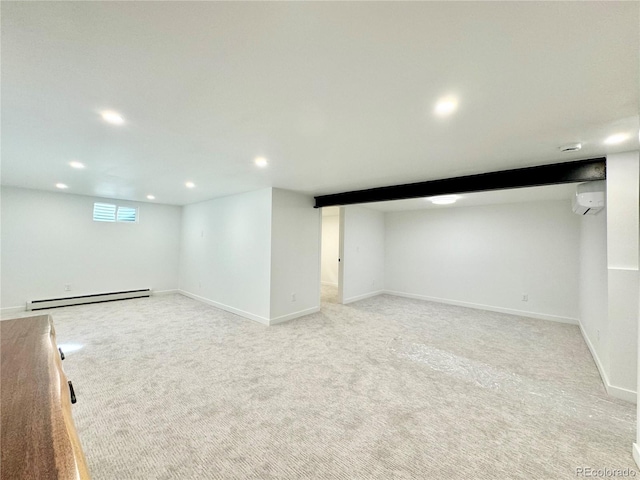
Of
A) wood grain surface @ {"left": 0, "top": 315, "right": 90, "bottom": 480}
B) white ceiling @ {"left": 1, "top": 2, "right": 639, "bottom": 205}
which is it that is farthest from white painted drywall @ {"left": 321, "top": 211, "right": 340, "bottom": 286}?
wood grain surface @ {"left": 0, "top": 315, "right": 90, "bottom": 480}

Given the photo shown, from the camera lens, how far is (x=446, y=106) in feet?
5.16

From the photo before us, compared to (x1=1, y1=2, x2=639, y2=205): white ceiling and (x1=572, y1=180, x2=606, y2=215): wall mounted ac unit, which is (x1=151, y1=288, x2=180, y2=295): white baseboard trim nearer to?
(x1=1, y1=2, x2=639, y2=205): white ceiling

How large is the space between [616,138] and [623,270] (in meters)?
1.15

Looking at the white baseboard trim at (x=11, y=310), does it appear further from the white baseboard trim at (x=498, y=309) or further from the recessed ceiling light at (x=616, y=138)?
the recessed ceiling light at (x=616, y=138)

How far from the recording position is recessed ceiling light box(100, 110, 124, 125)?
5.71ft

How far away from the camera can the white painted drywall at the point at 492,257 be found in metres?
4.38

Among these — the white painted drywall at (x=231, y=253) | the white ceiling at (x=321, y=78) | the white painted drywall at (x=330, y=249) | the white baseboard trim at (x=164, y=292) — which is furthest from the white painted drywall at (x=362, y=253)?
the white baseboard trim at (x=164, y=292)

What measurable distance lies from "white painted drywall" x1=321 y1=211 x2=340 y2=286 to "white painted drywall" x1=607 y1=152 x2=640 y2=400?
19.0 ft

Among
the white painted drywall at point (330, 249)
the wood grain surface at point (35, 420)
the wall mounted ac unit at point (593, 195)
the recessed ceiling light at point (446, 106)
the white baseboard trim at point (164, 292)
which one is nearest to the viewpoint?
the wood grain surface at point (35, 420)

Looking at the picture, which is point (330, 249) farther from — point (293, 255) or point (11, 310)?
point (11, 310)

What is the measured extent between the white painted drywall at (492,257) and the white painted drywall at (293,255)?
2.78 metres

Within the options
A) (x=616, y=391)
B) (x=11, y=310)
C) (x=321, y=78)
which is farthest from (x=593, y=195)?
(x=11, y=310)

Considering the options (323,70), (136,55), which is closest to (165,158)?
(136,55)

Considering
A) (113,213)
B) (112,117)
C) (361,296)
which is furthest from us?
(361,296)
